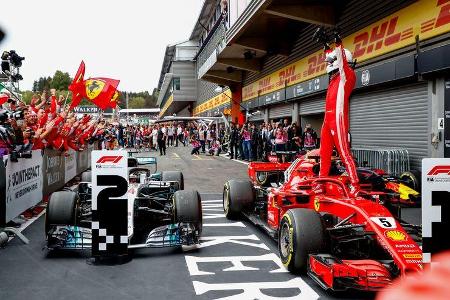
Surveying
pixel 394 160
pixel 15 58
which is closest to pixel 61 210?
pixel 15 58

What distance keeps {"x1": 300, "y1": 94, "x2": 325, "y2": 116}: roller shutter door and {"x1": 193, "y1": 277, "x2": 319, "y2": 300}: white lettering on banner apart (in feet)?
41.5

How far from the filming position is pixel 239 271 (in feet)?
17.4

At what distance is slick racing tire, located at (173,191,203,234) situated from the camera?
6.19 m

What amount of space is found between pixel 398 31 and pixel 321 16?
443 centimetres

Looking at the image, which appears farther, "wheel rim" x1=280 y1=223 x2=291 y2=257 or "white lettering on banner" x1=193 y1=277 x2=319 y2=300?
"wheel rim" x1=280 y1=223 x2=291 y2=257

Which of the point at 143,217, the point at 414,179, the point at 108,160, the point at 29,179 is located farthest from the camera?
the point at 414,179

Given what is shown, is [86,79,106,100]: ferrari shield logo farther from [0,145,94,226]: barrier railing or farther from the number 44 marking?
the number 44 marking

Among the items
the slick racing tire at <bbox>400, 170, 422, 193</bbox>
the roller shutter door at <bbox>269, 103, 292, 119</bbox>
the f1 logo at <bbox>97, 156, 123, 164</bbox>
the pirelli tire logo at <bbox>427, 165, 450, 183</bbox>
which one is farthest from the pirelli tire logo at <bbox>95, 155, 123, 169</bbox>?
the roller shutter door at <bbox>269, 103, 292, 119</bbox>

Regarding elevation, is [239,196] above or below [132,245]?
above

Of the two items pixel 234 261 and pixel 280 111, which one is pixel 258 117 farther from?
pixel 234 261

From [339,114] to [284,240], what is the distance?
1553 millimetres

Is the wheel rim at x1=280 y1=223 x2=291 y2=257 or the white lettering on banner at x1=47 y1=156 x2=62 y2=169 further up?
the white lettering on banner at x1=47 y1=156 x2=62 y2=169

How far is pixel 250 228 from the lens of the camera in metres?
7.58

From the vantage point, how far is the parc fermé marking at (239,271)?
458 centimetres
